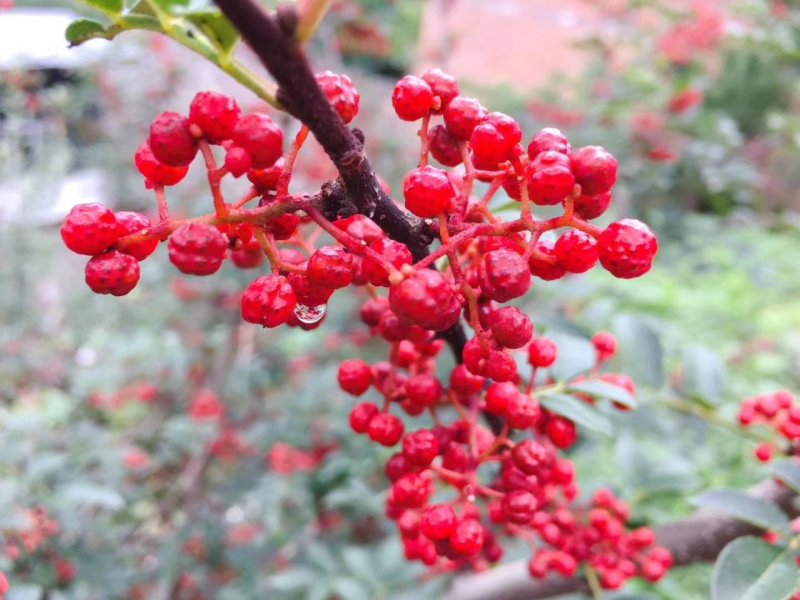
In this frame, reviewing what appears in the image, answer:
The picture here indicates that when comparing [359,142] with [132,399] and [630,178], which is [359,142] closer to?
[132,399]

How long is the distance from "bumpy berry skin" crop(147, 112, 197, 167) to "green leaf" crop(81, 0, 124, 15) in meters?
0.08

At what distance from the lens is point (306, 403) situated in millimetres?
1888

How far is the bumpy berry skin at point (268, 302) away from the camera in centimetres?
57

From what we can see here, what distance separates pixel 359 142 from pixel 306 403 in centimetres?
145

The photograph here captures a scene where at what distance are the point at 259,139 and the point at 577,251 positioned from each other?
11.8 inches

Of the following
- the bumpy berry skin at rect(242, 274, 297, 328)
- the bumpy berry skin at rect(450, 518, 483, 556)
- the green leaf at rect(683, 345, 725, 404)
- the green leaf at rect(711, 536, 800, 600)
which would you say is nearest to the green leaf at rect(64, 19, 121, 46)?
the bumpy berry skin at rect(242, 274, 297, 328)

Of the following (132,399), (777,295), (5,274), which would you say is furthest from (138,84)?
(777,295)

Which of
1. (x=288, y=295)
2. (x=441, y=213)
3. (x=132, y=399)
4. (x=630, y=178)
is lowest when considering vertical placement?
(x=132, y=399)

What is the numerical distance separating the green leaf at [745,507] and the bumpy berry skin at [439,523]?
351 mm

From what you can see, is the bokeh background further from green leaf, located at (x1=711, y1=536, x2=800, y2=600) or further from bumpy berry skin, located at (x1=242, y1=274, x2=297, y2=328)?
bumpy berry skin, located at (x1=242, y1=274, x2=297, y2=328)

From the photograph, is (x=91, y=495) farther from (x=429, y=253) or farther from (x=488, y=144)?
(x=488, y=144)

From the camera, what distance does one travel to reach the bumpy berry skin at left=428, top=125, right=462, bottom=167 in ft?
2.15

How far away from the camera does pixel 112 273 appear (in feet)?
1.78

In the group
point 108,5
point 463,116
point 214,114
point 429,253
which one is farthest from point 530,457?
point 108,5
